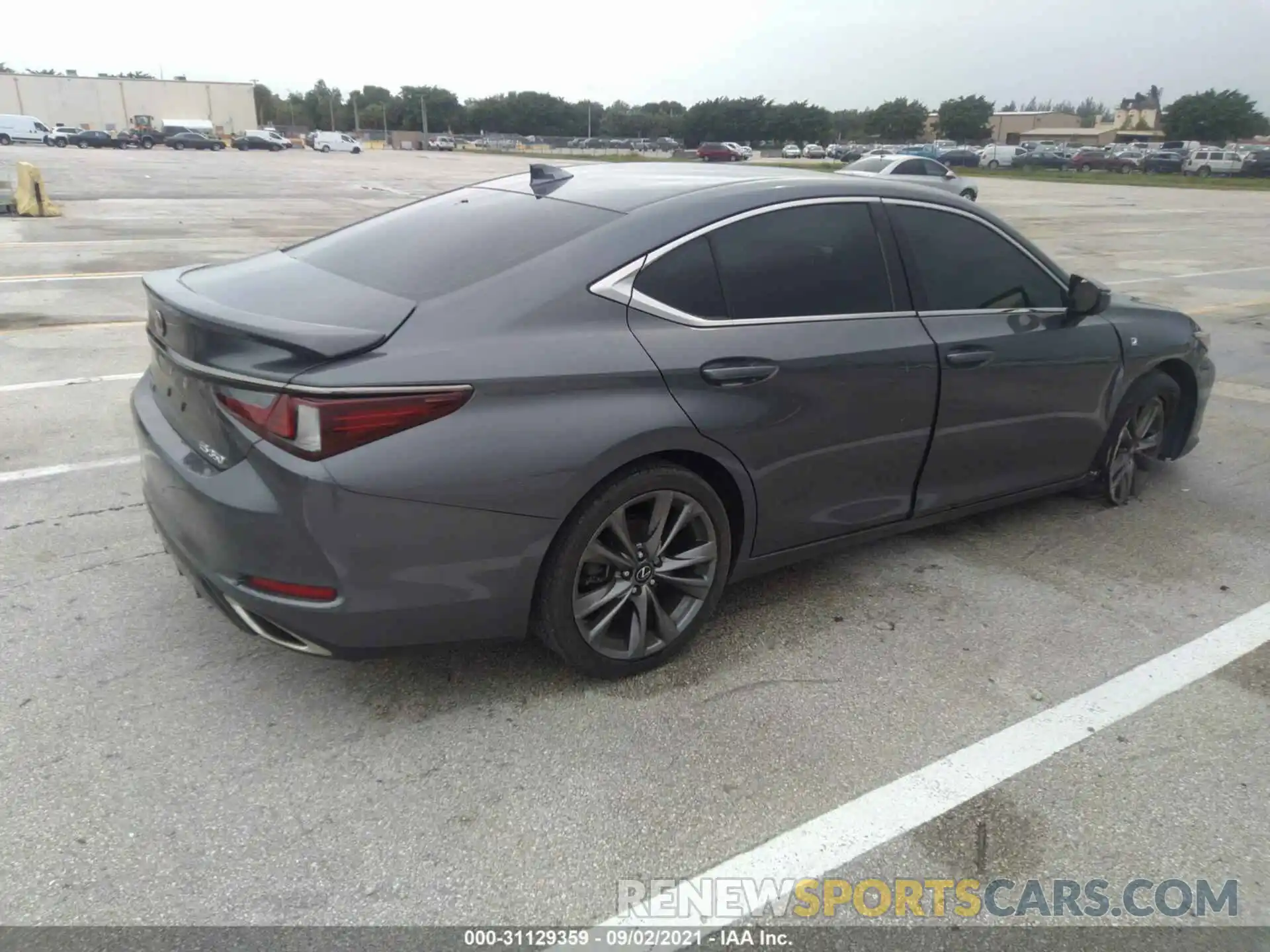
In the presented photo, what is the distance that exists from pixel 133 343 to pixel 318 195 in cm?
2019

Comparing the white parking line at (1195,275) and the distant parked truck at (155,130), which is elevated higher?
the distant parked truck at (155,130)

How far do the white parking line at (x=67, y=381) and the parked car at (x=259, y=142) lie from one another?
248ft

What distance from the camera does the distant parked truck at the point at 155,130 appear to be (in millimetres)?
72188

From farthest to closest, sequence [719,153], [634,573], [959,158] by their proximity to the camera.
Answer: [719,153] → [959,158] → [634,573]

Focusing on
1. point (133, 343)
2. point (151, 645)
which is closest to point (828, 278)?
point (151, 645)

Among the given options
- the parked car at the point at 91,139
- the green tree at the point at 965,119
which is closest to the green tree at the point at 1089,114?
the green tree at the point at 965,119

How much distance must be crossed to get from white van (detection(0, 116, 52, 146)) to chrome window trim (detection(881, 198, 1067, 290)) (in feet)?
244

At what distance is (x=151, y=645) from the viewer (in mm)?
3285

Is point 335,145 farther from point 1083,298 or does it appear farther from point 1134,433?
point 1083,298

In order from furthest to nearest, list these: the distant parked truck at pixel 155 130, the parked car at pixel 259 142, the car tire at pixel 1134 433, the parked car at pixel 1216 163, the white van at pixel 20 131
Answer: the parked car at pixel 259 142 → the distant parked truck at pixel 155 130 → the white van at pixel 20 131 → the parked car at pixel 1216 163 → the car tire at pixel 1134 433

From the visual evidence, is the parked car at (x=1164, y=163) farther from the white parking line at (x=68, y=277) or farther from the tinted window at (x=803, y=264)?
the tinted window at (x=803, y=264)

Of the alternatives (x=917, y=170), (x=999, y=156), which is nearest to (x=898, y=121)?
(x=999, y=156)

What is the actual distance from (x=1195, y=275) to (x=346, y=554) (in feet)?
51.5

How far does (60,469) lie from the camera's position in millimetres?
4891
